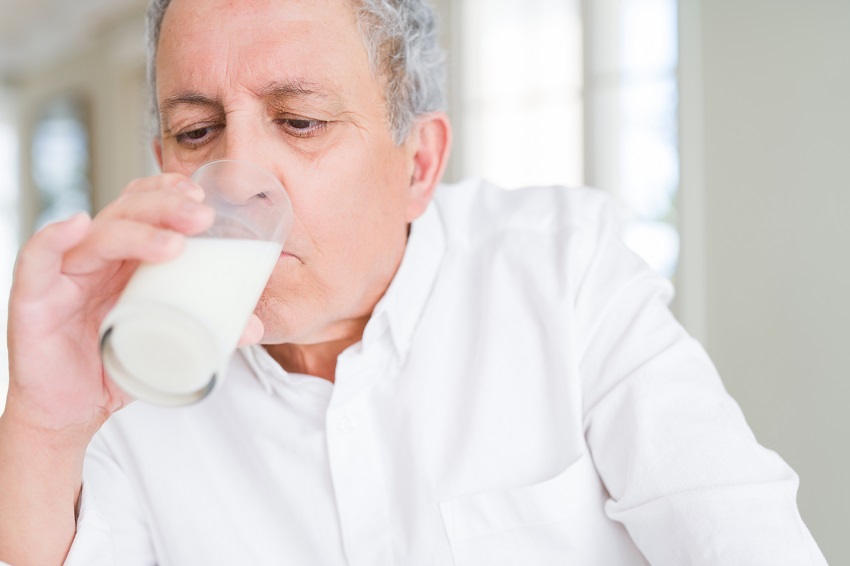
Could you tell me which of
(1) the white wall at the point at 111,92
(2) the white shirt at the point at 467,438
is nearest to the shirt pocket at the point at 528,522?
(2) the white shirt at the point at 467,438

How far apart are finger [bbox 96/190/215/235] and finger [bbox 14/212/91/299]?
0.03 metres

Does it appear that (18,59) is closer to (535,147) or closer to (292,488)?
(535,147)

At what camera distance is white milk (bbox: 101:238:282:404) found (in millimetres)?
669

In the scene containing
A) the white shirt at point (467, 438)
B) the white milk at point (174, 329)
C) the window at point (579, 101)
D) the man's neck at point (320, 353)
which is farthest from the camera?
the window at point (579, 101)

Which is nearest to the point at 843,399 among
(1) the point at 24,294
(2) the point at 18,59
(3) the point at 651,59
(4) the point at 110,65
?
(1) the point at 24,294

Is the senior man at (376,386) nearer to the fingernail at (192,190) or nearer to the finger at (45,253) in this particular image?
the finger at (45,253)

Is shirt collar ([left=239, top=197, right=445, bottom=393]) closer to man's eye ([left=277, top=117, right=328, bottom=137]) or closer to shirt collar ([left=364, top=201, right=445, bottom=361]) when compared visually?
shirt collar ([left=364, top=201, right=445, bottom=361])

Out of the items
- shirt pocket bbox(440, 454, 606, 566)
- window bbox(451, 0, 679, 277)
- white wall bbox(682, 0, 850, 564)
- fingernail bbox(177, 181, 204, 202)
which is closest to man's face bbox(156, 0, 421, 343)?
fingernail bbox(177, 181, 204, 202)

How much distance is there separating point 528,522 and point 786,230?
1617mm

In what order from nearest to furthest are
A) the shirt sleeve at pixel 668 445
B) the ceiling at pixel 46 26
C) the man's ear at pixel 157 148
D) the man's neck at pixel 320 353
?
1. the shirt sleeve at pixel 668 445
2. the man's neck at pixel 320 353
3. the man's ear at pixel 157 148
4. the ceiling at pixel 46 26

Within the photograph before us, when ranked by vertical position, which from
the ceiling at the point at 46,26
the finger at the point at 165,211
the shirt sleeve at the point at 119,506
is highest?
the ceiling at the point at 46,26

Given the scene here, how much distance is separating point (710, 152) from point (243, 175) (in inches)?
95.1

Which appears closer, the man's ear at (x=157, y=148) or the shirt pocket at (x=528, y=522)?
the shirt pocket at (x=528, y=522)

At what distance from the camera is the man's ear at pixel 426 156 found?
139 cm
